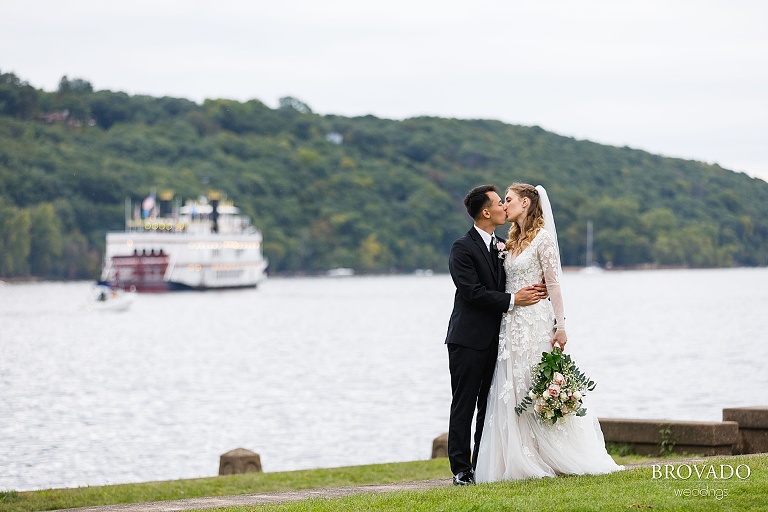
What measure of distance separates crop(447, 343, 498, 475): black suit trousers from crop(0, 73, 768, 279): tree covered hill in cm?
11051

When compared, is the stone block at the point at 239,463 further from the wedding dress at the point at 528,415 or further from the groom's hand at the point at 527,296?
the groom's hand at the point at 527,296

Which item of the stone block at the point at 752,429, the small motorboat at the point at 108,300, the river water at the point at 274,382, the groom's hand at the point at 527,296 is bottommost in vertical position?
the river water at the point at 274,382

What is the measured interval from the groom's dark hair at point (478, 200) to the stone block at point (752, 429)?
407 cm

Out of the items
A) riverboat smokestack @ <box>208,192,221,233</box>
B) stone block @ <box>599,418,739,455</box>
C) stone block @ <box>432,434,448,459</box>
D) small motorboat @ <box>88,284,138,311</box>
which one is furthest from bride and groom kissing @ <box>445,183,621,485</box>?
riverboat smokestack @ <box>208,192,221,233</box>

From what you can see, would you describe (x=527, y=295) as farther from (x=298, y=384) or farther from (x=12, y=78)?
(x=12, y=78)

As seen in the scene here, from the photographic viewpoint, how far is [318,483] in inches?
498

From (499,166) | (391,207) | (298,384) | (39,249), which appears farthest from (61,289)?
(298,384)

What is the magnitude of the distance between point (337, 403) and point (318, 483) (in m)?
17.5

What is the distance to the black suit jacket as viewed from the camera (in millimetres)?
8180

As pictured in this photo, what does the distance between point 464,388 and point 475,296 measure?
2.19 feet

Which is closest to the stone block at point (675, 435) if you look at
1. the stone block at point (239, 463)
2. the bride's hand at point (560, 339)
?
the bride's hand at point (560, 339)

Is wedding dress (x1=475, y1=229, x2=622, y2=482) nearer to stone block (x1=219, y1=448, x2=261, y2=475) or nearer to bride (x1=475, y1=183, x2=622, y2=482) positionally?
bride (x1=475, y1=183, x2=622, y2=482)

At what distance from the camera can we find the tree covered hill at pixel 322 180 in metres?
122

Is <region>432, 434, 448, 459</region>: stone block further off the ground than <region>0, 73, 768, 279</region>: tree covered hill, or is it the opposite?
<region>0, 73, 768, 279</region>: tree covered hill
